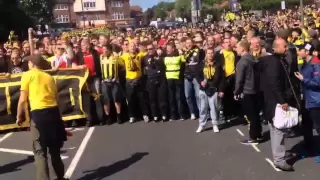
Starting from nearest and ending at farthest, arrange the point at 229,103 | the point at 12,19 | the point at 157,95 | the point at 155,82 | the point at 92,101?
the point at 229,103 → the point at 155,82 → the point at 157,95 → the point at 92,101 → the point at 12,19

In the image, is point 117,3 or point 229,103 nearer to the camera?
point 229,103

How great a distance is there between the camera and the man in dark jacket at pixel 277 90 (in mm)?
7781

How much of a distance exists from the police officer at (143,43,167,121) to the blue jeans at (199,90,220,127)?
158 cm

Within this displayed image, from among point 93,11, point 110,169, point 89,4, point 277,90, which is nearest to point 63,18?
point 89,4

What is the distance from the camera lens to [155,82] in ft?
40.6

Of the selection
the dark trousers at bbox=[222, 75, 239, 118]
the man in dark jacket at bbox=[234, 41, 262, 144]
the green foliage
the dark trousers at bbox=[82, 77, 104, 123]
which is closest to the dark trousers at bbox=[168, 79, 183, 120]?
the dark trousers at bbox=[222, 75, 239, 118]

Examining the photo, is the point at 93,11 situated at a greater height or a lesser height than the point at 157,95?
greater

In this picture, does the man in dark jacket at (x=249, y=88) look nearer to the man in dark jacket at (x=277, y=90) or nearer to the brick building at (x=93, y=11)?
the man in dark jacket at (x=277, y=90)

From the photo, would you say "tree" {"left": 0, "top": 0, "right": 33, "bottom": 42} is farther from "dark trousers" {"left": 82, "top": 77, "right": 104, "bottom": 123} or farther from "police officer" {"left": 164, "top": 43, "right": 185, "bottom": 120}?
"police officer" {"left": 164, "top": 43, "right": 185, "bottom": 120}

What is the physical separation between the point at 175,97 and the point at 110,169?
409 centimetres

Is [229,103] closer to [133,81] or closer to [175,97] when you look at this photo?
[175,97]

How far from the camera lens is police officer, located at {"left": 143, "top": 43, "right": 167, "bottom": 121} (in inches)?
484

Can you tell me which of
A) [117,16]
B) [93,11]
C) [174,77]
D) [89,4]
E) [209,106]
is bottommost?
[209,106]

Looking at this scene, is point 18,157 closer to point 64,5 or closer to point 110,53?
point 110,53
